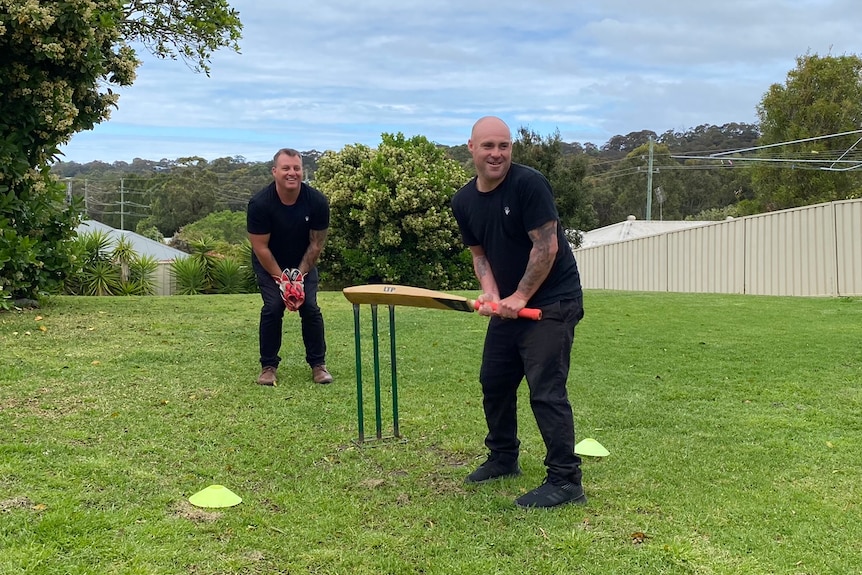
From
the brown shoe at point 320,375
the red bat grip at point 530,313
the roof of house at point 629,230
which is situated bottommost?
the brown shoe at point 320,375

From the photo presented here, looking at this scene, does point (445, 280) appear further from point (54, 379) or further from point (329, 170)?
point (54, 379)

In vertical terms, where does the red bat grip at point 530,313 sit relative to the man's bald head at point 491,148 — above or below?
below

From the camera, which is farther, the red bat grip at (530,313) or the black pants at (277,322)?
the black pants at (277,322)

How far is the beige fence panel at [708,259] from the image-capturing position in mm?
21203

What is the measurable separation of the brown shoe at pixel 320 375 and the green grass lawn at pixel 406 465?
11 cm

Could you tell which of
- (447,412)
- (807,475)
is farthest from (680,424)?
(447,412)

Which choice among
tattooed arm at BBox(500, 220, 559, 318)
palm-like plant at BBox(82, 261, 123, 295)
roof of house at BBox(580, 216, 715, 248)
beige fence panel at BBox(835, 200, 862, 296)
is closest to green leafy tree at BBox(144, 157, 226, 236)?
roof of house at BBox(580, 216, 715, 248)

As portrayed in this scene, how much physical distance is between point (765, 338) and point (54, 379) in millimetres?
7865

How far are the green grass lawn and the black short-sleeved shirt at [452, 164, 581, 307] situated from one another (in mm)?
1133

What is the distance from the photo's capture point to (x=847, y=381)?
6852 mm

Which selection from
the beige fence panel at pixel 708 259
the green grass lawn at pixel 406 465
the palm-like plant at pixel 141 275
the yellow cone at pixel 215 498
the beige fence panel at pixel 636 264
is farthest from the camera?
the beige fence panel at pixel 636 264

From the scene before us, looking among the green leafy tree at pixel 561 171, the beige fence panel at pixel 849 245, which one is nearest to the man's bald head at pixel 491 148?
the beige fence panel at pixel 849 245

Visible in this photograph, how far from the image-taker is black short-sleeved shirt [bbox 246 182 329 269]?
21.6 feet

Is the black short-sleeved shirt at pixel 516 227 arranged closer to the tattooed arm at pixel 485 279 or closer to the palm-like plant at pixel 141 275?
the tattooed arm at pixel 485 279
